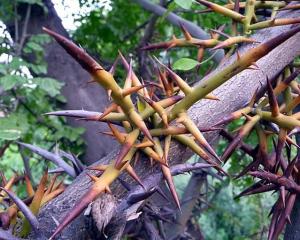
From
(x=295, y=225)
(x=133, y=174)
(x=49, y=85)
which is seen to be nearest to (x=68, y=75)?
(x=49, y=85)

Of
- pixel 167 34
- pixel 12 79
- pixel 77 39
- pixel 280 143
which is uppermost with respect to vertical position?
pixel 280 143

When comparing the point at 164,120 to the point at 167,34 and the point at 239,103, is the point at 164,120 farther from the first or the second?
the point at 167,34

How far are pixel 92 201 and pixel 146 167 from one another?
85 mm

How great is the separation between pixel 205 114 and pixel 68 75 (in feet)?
3.22

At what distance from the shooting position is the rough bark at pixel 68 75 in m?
1.52

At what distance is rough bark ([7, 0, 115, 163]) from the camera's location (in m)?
1.52

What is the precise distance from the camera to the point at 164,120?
55cm

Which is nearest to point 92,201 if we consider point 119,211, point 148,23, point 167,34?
point 119,211

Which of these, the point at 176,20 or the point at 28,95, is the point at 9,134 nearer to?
the point at 28,95

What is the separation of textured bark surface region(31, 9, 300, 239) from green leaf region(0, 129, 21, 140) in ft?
1.51

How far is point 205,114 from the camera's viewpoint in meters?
0.63

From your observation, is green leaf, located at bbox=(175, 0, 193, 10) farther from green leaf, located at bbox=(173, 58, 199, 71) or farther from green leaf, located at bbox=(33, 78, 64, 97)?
green leaf, located at bbox=(33, 78, 64, 97)

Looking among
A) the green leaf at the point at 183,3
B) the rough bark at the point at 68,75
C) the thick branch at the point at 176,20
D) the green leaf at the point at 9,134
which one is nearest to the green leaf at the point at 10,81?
the green leaf at the point at 9,134

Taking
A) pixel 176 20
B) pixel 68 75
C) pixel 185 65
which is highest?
pixel 185 65
